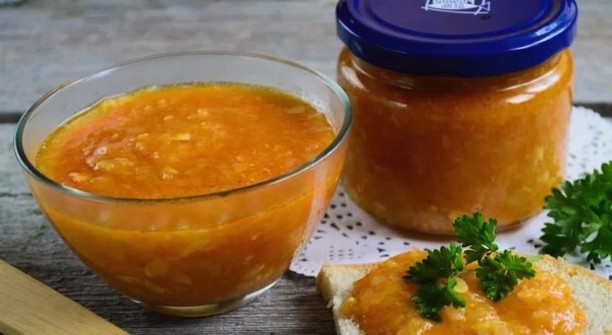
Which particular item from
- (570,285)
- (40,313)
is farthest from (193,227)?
(570,285)

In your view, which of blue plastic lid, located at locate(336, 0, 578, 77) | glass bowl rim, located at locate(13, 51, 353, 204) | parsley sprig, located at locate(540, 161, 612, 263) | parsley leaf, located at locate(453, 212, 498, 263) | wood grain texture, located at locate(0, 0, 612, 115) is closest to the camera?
glass bowl rim, located at locate(13, 51, 353, 204)

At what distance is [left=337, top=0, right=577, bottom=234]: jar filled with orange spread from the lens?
2.11 meters

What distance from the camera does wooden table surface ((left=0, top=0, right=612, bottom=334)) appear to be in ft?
A: 7.00

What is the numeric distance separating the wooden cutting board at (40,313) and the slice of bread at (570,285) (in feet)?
1.60

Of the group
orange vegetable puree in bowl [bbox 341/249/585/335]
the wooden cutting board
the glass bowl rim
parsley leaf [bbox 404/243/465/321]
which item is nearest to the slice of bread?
orange vegetable puree in bowl [bbox 341/249/585/335]

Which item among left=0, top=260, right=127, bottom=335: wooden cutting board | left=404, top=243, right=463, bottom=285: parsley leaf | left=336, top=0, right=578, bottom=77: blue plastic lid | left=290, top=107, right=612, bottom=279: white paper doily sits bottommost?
left=290, top=107, right=612, bottom=279: white paper doily

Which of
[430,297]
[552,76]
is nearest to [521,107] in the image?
[552,76]

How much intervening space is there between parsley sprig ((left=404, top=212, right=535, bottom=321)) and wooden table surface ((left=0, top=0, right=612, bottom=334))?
29 cm

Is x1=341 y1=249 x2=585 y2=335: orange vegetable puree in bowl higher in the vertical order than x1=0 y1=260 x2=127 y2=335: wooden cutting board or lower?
higher

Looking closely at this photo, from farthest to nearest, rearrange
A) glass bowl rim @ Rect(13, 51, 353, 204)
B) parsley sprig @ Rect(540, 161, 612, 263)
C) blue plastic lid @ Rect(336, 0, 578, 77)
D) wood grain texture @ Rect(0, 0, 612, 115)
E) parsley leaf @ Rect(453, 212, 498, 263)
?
1. wood grain texture @ Rect(0, 0, 612, 115)
2. parsley sprig @ Rect(540, 161, 612, 263)
3. blue plastic lid @ Rect(336, 0, 578, 77)
4. parsley leaf @ Rect(453, 212, 498, 263)
5. glass bowl rim @ Rect(13, 51, 353, 204)

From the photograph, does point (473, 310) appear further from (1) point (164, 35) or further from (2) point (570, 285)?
(1) point (164, 35)

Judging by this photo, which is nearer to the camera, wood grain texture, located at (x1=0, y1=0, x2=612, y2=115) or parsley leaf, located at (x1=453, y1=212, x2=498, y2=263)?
parsley leaf, located at (x1=453, y1=212, x2=498, y2=263)

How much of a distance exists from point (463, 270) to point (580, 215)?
1.49 ft

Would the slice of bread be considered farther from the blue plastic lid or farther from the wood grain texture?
the wood grain texture
